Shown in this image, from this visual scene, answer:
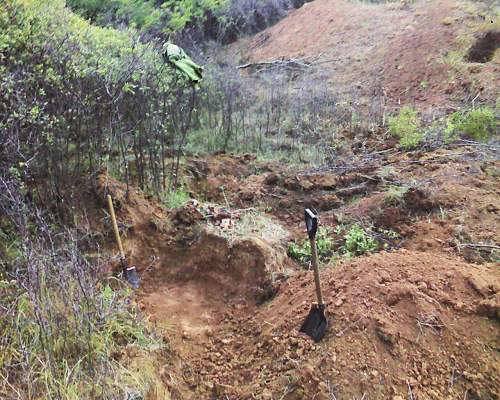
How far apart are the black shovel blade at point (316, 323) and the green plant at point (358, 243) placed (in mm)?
1138

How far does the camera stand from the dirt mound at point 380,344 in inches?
96.1

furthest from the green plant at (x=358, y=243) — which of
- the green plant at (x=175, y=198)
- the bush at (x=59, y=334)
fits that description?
the bush at (x=59, y=334)

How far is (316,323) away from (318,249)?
1.28 metres

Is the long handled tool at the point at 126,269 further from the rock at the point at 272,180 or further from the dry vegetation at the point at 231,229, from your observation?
the rock at the point at 272,180

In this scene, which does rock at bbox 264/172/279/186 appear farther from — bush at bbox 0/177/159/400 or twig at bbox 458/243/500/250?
bush at bbox 0/177/159/400

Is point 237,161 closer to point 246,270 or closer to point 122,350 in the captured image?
point 246,270

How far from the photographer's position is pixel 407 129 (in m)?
6.06

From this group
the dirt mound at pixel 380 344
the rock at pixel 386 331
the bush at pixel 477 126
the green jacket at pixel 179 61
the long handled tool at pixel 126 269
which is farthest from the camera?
the bush at pixel 477 126

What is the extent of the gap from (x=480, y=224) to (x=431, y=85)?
14.4 feet

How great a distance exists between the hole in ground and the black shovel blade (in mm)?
6504

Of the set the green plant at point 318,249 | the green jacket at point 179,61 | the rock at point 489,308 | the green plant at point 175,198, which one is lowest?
the green plant at point 318,249

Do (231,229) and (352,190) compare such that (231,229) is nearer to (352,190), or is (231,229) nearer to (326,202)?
(326,202)

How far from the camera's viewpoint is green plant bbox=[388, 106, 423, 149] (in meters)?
5.73

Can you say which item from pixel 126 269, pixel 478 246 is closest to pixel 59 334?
pixel 126 269
